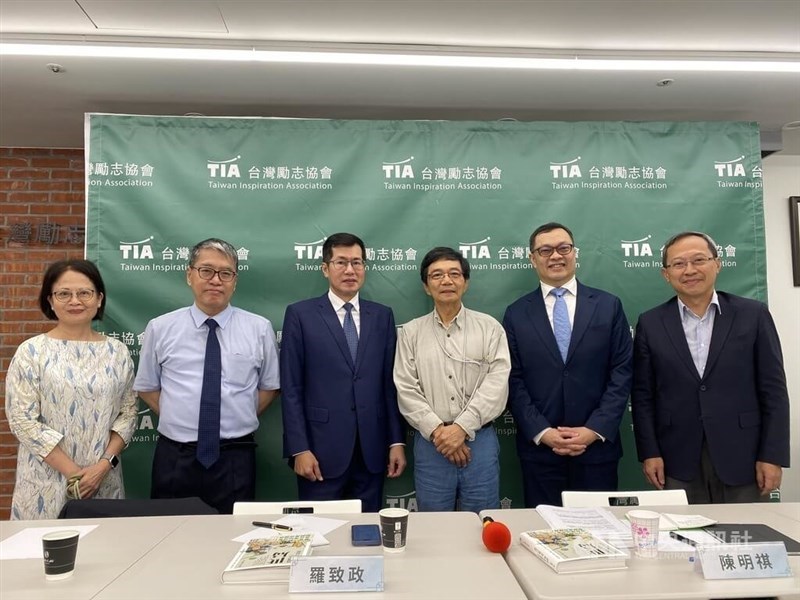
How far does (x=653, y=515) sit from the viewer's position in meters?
1.51

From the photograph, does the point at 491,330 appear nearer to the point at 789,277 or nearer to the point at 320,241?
the point at 320,241

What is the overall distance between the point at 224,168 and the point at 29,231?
1.65m

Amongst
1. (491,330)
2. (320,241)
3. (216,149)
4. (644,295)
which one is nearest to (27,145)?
(216,149)

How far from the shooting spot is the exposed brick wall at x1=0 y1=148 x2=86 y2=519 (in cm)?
379

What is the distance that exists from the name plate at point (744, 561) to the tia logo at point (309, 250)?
8.16 feet

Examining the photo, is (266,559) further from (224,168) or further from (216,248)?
(224,168)

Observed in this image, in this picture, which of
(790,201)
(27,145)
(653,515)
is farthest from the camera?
(790,201)

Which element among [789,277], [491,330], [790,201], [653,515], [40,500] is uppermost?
[790,201]

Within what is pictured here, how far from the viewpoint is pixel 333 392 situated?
9.07ft

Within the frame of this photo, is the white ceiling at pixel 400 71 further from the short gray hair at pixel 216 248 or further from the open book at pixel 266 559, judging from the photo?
the open book at pixel 266 559

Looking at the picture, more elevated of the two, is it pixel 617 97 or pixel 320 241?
pixel 617 97

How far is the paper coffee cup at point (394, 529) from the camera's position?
60.4 inches

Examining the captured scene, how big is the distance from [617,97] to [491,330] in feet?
5.83

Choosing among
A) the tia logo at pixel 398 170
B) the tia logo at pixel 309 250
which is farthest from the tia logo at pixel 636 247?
the tia logo at pixel 309 250
